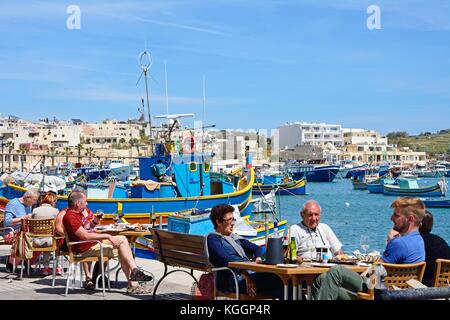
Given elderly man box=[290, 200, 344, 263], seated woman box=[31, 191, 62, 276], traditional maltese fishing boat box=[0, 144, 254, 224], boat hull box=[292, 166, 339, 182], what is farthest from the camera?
boat hull box=[292, 166, 339, 182]

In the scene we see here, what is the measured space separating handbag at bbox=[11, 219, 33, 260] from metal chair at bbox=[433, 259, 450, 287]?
5155mm

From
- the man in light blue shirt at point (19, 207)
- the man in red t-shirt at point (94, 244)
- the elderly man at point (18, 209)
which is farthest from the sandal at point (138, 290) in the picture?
the man in light blue shirt at point (19, 207)

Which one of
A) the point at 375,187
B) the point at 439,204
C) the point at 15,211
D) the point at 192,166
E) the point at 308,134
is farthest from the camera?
the point at 308,134

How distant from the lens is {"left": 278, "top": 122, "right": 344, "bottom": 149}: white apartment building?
172625 mm

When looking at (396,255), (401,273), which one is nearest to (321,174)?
(396,255)

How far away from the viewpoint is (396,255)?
6.02 metres

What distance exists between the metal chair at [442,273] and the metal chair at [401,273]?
0.22 metres

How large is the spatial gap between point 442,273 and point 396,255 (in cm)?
47

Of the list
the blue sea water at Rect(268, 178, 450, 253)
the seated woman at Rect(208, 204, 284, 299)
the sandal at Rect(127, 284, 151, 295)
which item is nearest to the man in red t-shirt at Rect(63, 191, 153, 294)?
the sandal at Rect(127, 284, 151, 295)

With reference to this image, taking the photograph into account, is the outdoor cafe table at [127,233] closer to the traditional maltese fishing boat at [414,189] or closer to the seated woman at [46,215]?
the seated woman at [46,215]

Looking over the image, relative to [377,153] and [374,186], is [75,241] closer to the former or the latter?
[374,186]

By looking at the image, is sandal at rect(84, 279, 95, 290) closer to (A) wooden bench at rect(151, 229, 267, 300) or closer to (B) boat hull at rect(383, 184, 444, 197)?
(A) wooden bench at rect(151, 229, 267, 300)

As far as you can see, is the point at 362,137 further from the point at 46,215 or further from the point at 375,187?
the point at 46,215
